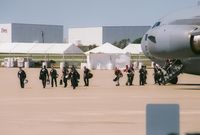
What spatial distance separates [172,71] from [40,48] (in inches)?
3567

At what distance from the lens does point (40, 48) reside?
5064 inches

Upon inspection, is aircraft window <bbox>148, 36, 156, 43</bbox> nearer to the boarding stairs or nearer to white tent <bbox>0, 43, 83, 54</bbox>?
the boarding stairs

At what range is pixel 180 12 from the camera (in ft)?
123

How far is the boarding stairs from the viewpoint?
3988cm

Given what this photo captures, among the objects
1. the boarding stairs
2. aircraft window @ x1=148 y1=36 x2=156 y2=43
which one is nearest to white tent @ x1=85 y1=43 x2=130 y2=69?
the boarding stairs

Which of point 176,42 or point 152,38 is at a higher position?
point 152,38

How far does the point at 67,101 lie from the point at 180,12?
13.7 metres

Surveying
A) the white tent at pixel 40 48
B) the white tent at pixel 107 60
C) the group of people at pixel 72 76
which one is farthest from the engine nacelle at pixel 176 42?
the white tent at pixel 40 48

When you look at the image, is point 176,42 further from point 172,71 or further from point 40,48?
point 40,48

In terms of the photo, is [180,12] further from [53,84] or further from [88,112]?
[88,112]

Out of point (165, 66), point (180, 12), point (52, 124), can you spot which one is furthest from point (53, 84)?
point (52, 124)

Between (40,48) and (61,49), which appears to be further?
(40,48)

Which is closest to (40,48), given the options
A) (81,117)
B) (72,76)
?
(72,76)

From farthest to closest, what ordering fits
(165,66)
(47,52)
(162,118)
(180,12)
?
(47,52) → (165,66) → (180,12) → (162,118)
